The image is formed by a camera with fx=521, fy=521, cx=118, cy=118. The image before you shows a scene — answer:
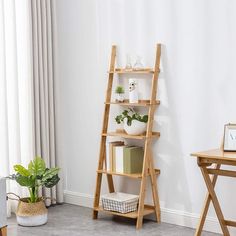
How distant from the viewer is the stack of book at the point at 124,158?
4504mm

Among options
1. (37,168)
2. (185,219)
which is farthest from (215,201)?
(37,168)

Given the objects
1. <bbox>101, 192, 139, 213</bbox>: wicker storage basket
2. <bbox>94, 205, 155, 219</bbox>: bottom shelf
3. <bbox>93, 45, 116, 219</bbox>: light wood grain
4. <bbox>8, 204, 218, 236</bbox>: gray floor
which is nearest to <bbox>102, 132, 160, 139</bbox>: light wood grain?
<bbox>93, 45, 116, 219</bbox>: light wood grain

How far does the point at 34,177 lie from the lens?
176 inches

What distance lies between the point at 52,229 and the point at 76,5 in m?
2.18

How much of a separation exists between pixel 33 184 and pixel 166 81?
1.44 metres

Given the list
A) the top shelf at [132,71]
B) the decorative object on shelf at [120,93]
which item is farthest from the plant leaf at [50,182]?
the top shelf at [132,71]

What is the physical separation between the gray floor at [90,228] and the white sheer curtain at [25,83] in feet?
1.70

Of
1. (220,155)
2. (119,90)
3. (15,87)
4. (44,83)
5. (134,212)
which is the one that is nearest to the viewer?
(220,155)

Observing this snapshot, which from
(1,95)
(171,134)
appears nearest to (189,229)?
(171,134)

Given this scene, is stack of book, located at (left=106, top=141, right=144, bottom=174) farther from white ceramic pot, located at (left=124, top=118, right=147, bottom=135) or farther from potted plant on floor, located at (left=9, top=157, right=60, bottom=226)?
potted plant on floor, located at (left=9, top=157, right=60, bottom=226)

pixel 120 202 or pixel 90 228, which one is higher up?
pixel 120 202

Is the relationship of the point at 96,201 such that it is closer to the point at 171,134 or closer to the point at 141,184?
the point at 141,184

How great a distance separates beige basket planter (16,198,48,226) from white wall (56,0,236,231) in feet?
2.37

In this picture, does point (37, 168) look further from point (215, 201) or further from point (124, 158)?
point (215, 201)
